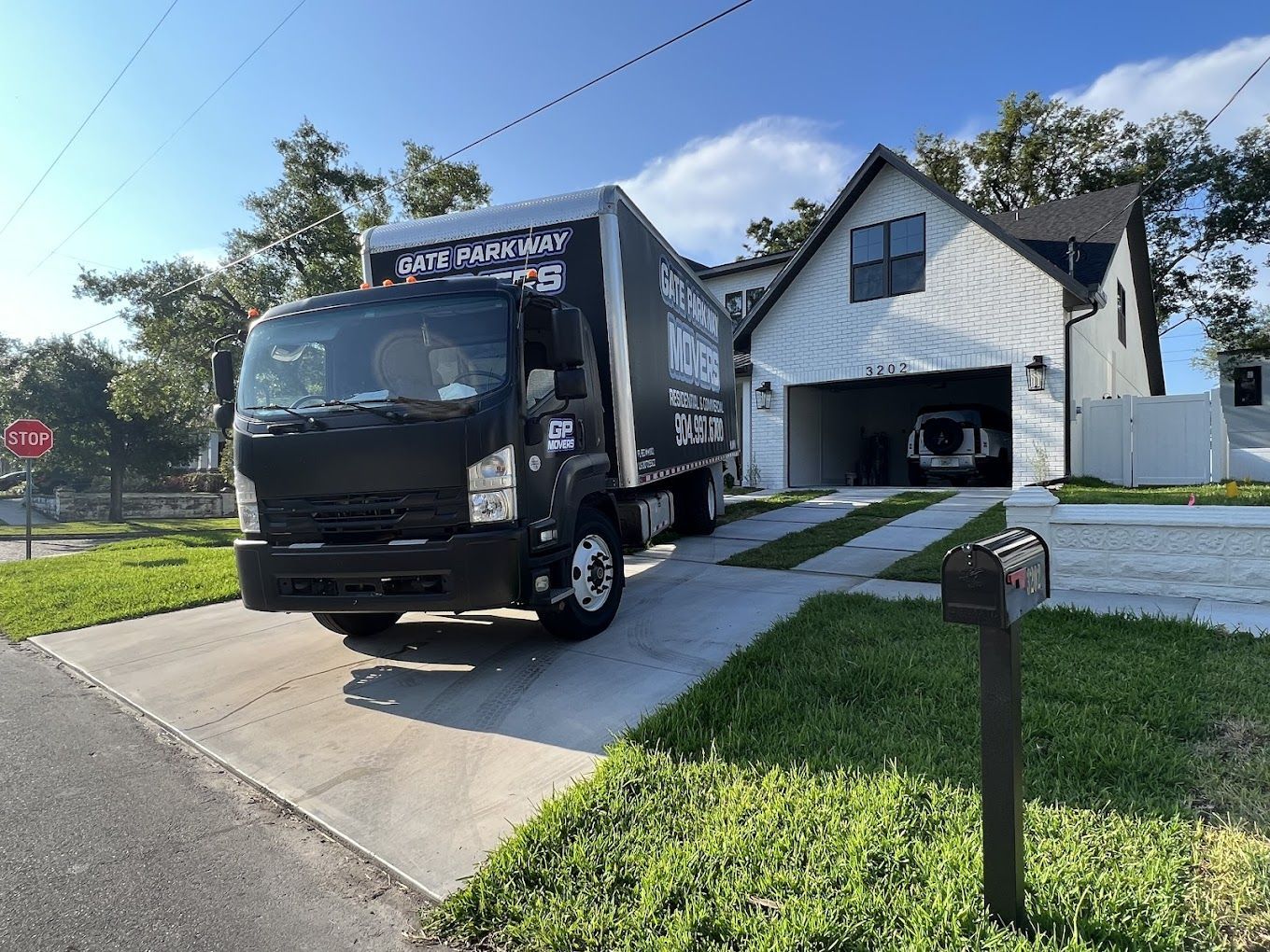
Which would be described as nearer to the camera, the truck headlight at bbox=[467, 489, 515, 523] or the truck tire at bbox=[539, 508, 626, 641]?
the truck headlight at bbox=[467, 489, 515, 523]

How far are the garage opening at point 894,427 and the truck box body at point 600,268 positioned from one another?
999cm

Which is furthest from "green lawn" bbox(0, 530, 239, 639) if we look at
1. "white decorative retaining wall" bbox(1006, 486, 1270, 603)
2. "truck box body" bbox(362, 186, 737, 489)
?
"white decorative retaining wall" bbox(1006, 486, 1270, 603)

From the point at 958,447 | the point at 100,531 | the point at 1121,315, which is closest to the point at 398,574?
the point at 958,447

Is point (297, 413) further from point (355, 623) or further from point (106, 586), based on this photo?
point (106, 586)

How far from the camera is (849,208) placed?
15.5 m

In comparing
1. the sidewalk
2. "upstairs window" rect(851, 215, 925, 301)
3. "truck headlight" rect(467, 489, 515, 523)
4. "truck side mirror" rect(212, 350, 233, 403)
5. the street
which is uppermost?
"upstairs window" rect(851, 215, 925, 301)

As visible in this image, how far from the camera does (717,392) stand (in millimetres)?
10391

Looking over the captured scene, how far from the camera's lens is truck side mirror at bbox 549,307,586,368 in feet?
14.5

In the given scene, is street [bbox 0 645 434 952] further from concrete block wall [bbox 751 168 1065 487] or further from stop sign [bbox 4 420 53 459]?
concrete block wall [bbox 751 168 1065 487]

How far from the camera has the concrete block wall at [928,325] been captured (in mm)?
13195

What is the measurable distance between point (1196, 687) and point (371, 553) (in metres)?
4.52

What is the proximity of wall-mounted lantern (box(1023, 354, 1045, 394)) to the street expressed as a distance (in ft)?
45.6

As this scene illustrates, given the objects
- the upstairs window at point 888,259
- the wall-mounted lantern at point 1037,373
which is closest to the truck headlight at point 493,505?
the wall-mounted lantern at point 1037,373

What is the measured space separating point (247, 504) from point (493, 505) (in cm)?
171
